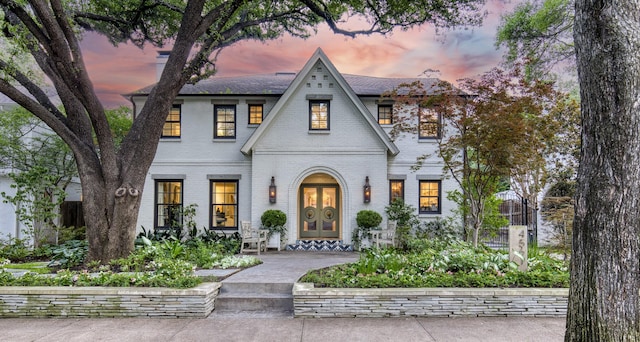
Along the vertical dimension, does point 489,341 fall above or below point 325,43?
below

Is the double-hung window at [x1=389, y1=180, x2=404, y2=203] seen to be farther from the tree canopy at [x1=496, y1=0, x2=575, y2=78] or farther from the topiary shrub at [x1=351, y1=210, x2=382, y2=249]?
the tree canopy at [x1=496, y1=0, x2=575, y2=78]

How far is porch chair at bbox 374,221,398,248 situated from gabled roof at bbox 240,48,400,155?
2729mm

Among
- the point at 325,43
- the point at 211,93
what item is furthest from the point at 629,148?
the point at 211,93

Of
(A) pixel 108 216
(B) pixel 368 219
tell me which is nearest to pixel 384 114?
(B) pixel 368 219

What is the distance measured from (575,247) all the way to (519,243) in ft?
11.2

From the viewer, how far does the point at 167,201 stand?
13.9 meters

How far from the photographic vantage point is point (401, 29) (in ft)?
36.2

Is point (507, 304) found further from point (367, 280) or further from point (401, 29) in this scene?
point (401, 29)

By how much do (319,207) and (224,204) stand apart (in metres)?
3.70

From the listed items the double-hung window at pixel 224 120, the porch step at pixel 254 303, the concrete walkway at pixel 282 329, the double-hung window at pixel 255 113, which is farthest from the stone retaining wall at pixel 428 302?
the double-hung window at pixel 224 120

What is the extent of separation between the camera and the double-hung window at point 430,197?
13688 mm

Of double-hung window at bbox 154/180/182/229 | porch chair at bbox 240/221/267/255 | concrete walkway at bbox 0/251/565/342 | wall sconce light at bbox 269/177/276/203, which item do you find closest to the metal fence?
concrete walkway at bbox 0/251/565/342

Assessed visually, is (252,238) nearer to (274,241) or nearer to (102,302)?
(274,241)

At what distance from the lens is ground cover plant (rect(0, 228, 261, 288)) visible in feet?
20.2
